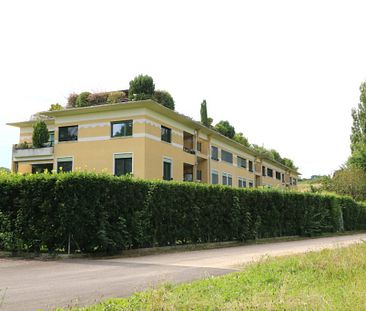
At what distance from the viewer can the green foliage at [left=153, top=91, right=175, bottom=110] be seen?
35.5 m

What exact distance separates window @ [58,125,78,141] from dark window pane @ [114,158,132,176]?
4723mm

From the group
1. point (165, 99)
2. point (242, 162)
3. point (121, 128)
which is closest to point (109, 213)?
point (121, 128)

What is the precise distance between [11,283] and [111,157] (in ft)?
79.7

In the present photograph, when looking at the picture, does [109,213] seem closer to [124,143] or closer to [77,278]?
[77,278]

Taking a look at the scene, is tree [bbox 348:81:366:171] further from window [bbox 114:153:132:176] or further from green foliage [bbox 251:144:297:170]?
window [bbox 114:153:132:176]

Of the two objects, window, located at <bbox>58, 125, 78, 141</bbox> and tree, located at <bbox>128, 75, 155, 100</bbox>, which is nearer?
tree, located at <bbox>128, 75, 155, 100</bbox>

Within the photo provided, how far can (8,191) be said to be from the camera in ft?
50.8

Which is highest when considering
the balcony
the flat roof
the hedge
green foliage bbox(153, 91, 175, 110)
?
green foliage bbox(153, 91, 175, 110)

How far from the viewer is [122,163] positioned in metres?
32.6

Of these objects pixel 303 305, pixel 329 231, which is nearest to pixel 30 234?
pixel 303 305

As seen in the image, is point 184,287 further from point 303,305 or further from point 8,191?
point 8,191

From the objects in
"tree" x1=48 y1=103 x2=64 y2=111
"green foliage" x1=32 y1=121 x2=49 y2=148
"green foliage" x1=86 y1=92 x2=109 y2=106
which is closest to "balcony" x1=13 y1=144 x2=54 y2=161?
"green foliage" x1=32 y1=121 x2=49 y2=148

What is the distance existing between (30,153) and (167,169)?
11.9 m

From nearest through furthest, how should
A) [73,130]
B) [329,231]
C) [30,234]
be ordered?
[30,234]
[329,231]
[73,130]
